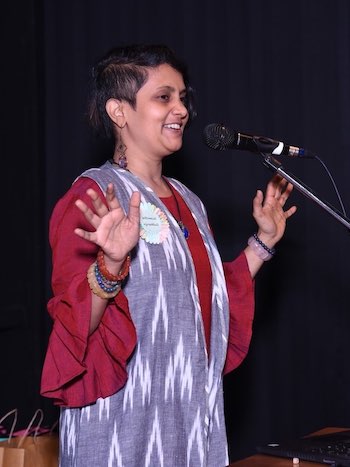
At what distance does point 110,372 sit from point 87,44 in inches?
81.3

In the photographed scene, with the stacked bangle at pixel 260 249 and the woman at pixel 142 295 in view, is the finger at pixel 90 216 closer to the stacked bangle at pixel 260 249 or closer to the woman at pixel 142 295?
the woman at pixel 142 295

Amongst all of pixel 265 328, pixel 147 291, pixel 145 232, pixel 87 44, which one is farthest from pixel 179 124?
pixel 87 44

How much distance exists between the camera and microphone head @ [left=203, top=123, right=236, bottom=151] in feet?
6.20

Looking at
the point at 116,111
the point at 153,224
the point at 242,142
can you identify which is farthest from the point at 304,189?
the point at 116,111

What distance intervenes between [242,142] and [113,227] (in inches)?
15.3

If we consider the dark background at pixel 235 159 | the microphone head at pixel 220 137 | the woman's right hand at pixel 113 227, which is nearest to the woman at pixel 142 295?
the woman's right hand at pixel 113 227

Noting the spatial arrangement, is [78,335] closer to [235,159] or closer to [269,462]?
[269,462]

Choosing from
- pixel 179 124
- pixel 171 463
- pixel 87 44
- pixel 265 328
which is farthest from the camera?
pixel 87 44

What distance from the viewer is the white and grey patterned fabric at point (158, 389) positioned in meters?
1.92

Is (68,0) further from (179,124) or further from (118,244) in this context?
(118,244)

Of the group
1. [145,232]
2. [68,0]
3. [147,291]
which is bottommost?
[147,291]

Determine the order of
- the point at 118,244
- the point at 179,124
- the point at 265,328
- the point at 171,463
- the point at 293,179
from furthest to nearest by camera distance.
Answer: the point at 265,328, the point at 179,124, the point at 171,463, the point at 293,179, the point at 118,244

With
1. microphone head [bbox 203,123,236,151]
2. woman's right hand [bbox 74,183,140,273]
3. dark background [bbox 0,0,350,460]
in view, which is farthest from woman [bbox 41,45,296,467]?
dark background [bbox 0,0,350,460]

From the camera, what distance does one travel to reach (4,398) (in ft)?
11.2
